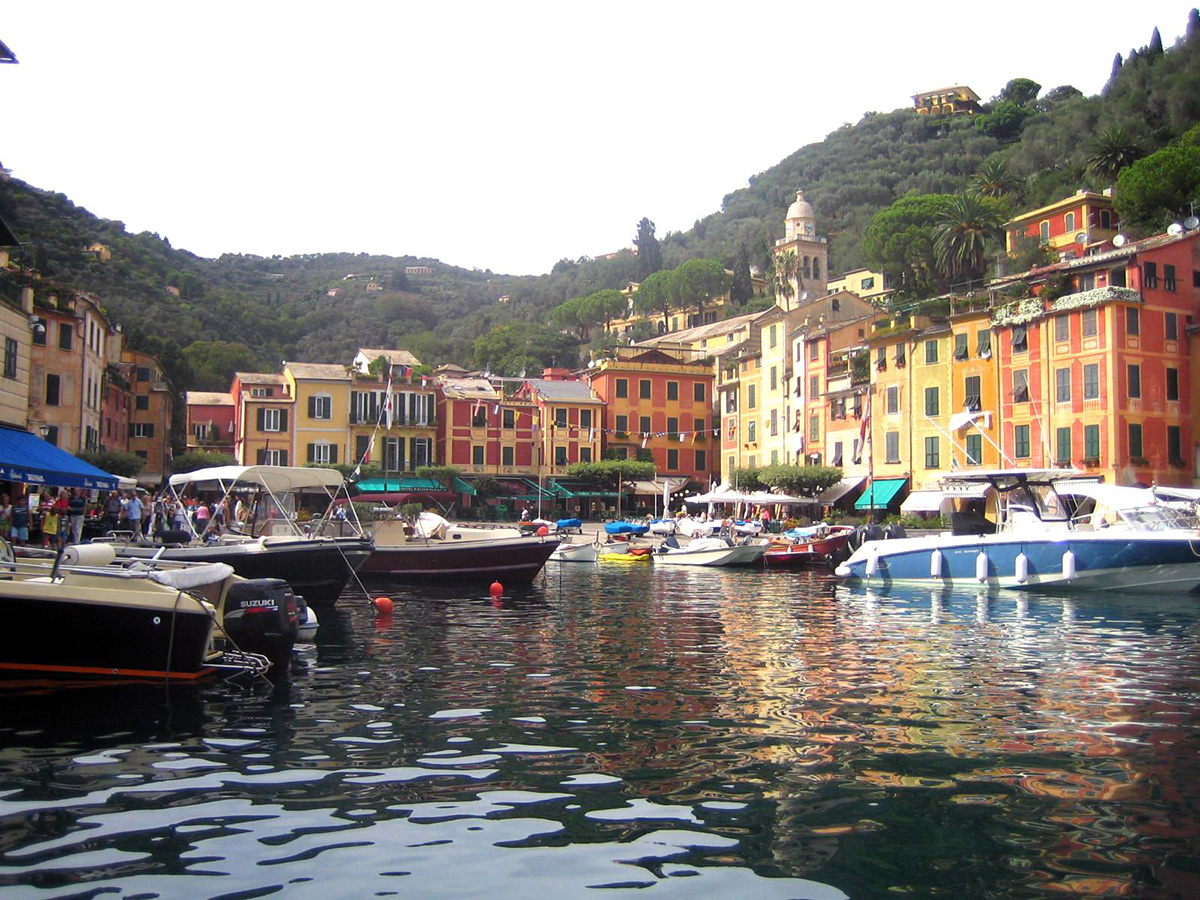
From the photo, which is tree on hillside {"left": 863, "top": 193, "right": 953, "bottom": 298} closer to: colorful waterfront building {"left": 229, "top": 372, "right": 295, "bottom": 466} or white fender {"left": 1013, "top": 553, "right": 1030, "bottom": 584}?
colorful waterfront building {"left": 229, "top": 372, "right": 295, "bottom": 466}

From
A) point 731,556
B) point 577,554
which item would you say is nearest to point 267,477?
point 577,554

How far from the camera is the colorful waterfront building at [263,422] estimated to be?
70.0 m

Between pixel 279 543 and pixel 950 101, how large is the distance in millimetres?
182823

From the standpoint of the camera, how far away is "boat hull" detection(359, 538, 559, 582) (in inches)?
1201

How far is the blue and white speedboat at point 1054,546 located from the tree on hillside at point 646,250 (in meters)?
132

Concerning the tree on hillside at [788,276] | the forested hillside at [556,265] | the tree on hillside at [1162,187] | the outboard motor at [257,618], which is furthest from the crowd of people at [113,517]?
the tree on hillside at [788,276]

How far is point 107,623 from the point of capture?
1222cm

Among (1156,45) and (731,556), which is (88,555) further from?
(1156,45)

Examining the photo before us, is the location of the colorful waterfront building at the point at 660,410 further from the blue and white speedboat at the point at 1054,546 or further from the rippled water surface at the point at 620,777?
the rippled water surface at the point at 620,777

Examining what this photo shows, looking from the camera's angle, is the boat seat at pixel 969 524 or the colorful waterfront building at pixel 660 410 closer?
the boat seat at pixel 969 524

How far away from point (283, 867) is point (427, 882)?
99cm

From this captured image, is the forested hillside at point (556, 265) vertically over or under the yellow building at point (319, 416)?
over

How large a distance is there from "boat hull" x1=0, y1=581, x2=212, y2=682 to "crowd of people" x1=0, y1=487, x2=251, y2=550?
953 centimetres

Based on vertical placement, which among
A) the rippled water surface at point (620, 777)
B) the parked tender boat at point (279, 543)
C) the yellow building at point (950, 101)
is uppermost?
the yellow building at point (950, 101)
